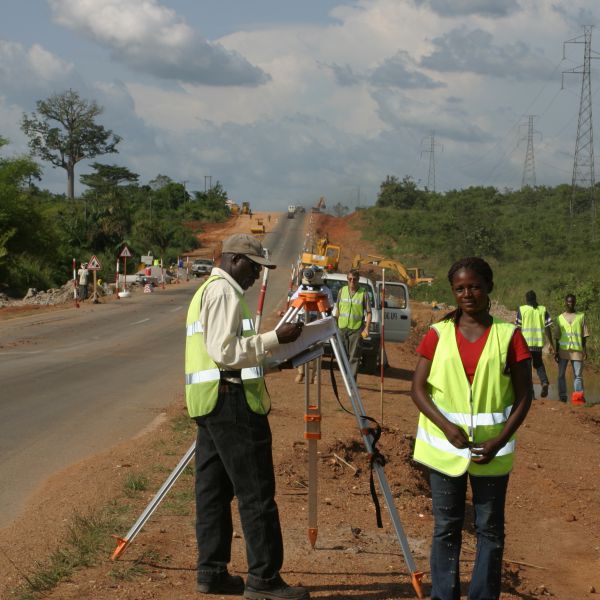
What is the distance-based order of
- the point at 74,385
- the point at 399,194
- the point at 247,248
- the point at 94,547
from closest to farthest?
the point at 247,248 → the point at 94,547 → the point at 74,385 → the point at 399,194

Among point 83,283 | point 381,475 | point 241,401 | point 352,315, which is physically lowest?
point 83,283

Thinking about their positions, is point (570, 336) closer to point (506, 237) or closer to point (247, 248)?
point (247, 248)

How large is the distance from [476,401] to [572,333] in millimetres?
11933

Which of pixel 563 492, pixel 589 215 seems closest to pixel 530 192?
pixel 589 215

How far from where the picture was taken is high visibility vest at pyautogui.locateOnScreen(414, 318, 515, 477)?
4531mm

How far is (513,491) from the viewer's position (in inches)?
368

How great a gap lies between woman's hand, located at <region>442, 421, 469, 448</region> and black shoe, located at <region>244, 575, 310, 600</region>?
1.10m

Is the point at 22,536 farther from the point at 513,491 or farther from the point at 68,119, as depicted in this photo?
the point at 68,119

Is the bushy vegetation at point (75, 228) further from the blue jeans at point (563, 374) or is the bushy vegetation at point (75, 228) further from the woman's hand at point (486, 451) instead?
the woman's hand at point (486, 451)

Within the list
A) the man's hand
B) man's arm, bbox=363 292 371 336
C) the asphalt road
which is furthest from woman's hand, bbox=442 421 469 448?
man's arm, bbox=363 292 371 336

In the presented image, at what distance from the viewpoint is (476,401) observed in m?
4.54

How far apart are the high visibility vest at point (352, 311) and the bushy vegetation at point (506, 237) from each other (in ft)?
45.2

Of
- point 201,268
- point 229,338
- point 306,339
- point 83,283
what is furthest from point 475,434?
point 201,268

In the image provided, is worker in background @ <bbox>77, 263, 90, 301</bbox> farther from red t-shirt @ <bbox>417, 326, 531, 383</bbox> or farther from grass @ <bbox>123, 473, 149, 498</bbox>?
red t-shirt @ <bbox>417, 326, 531, 383</bbox>
